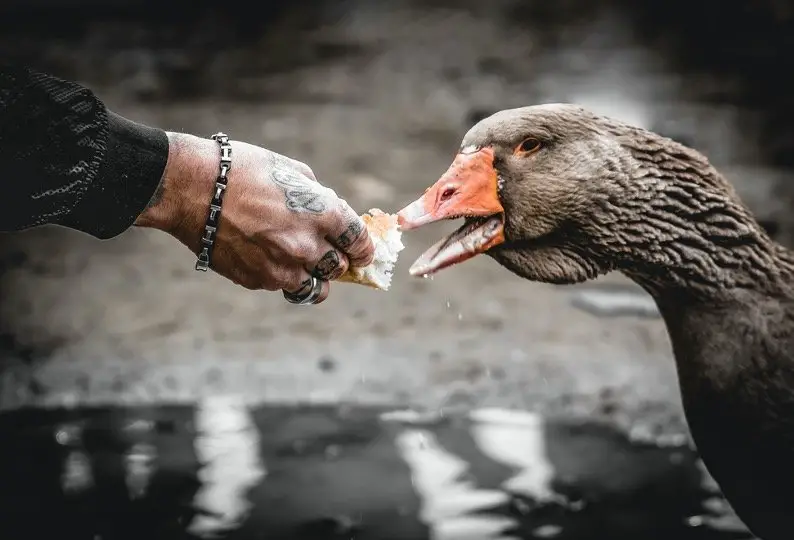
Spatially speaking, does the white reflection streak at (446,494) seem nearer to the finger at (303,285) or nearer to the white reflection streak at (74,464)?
the finger at (303,285)

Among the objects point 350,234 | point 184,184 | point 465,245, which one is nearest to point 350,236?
point 350,234

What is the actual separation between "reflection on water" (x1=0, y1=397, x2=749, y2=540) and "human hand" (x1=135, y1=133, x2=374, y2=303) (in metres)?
1.33

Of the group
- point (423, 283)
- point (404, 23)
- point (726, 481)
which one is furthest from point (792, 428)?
point (404, 23)

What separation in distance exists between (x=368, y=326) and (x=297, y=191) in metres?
3.27

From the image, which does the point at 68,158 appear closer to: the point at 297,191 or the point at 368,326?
the point at 297,191

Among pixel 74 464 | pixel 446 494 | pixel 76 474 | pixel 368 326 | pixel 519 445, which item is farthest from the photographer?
pixel 368 326

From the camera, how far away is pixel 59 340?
613 centimetres

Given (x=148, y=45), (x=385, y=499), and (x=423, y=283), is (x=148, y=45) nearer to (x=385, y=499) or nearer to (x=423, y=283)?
(x=423, y=283)

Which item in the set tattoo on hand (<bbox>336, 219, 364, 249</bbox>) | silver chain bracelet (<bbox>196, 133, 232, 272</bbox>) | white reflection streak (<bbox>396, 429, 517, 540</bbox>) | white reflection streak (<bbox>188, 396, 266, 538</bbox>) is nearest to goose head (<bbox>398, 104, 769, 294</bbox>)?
tattoo on hand (<bbox>336, 219, 364, 249</bbox>)

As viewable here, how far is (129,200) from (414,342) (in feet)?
10.9

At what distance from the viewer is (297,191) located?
3123mm

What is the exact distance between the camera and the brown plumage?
3.15 meters

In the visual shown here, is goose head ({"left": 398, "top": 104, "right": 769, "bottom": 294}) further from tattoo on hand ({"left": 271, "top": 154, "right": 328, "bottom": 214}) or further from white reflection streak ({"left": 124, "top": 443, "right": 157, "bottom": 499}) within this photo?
white reflection streak ({"left": 124, "top": 443, "right": 157, "bottom": 499})

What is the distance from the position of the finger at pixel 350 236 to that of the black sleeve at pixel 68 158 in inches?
22.2
